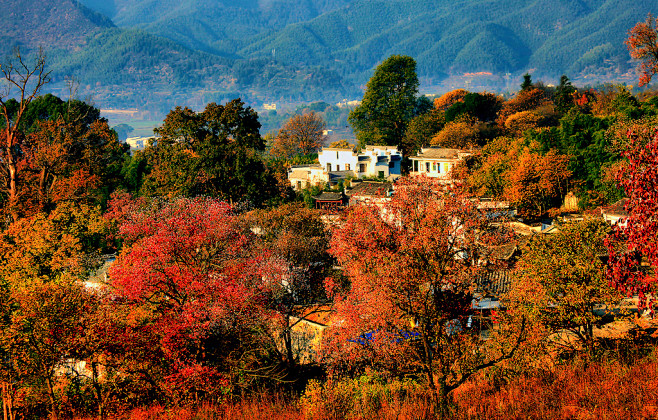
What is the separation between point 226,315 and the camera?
1527 centimetres

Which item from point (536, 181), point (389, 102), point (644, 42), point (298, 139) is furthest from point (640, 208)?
point (298, 139)

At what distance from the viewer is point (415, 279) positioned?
1255cm

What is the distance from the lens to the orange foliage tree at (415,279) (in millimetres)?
12492

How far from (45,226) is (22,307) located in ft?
33.1

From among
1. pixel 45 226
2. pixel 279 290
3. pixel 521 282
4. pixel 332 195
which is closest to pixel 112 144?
pixel 332 195

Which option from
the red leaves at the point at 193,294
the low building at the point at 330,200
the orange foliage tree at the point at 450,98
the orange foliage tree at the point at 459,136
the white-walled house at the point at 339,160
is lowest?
the red leaves at the point at 193,294

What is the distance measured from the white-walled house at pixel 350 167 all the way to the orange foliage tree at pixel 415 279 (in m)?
42.4

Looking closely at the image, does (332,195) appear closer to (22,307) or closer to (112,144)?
(112,144)

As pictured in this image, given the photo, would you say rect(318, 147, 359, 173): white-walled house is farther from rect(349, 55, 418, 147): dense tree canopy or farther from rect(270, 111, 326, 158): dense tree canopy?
rect(270, 111, 326, 158): dense tree canopy

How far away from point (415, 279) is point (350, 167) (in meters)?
52.4

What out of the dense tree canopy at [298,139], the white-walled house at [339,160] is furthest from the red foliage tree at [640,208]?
the dense tree canopy at [298,139]

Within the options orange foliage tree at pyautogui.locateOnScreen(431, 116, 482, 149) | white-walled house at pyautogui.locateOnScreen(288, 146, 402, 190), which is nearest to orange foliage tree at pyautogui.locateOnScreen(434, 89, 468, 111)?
white-walled house at pyautogui.locateOnScreen(288, 146, 402, 190)

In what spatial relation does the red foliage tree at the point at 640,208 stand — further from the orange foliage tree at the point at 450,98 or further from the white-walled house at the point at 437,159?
the orange foliage tree at the point at 450,98

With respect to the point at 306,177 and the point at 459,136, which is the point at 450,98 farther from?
the point at 306,177
